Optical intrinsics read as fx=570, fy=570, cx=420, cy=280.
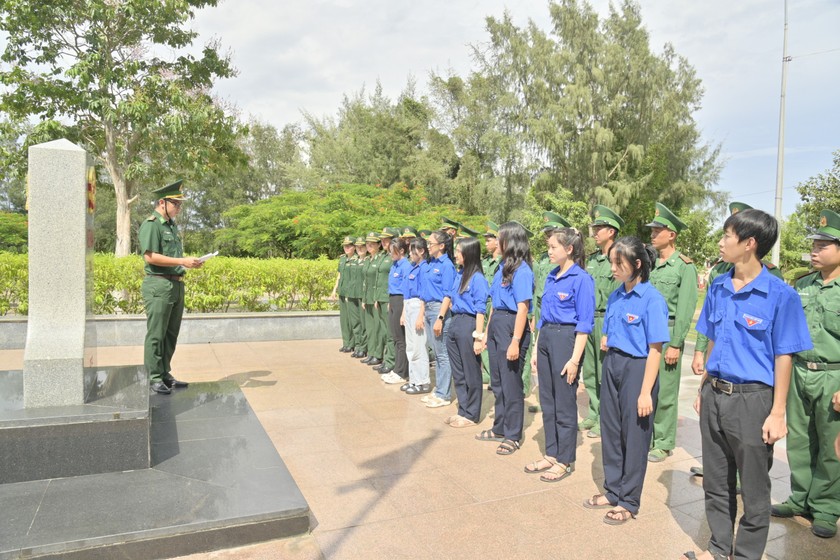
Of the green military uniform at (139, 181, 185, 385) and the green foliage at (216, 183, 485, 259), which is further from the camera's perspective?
the green foliage at (216, 183, 485, 259)

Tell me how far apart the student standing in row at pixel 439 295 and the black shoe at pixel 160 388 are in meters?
2.58

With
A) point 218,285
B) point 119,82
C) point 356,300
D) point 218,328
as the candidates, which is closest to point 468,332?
point 356,300

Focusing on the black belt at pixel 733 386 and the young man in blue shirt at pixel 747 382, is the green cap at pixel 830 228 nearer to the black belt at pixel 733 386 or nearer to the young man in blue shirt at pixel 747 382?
the young man in blue shirt at pixel 747 382

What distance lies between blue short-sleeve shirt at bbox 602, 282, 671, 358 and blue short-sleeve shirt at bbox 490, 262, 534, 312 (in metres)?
0.99

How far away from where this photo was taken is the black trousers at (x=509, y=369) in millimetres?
4637

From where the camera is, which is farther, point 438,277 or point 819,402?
point 438,277

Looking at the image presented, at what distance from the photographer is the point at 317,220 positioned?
1603 cm

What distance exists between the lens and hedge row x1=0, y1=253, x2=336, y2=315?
30.3 ft

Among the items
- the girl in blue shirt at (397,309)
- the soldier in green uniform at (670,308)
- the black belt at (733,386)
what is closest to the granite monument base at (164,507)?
the black belt at (733,386)

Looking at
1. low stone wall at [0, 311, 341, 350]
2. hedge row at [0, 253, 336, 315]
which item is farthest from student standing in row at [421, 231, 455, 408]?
hedge row at [0, 253, 336, 315]

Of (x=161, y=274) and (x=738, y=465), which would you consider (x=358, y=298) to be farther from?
(x=738, y=465)

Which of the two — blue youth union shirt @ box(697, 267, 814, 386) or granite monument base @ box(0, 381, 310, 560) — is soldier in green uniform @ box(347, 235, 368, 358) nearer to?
granite monument base @ box(0, 381, 310, 560)

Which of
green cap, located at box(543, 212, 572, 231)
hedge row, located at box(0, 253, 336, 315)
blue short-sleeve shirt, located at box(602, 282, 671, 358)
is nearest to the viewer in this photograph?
blue short-sleeve shirt, located at box(602, 282, 671, 358)

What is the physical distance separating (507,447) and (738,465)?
2.04m
